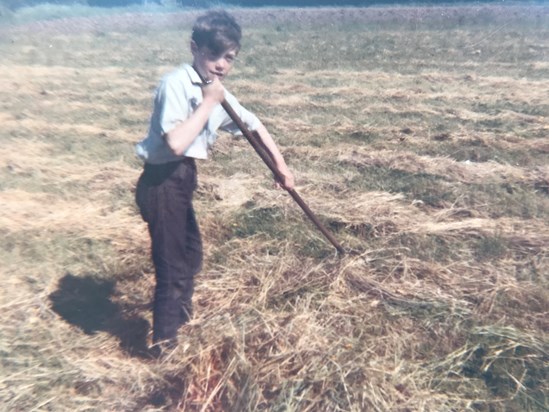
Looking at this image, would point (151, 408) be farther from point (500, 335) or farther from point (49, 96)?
point (49, 96)

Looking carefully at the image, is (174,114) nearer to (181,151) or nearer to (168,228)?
(181,151)

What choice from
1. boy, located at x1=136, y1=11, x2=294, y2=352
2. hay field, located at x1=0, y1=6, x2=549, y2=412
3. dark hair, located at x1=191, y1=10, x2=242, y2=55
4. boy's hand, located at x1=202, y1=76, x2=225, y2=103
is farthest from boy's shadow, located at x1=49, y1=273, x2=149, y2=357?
dark hair, located at x1=191, y1=10, x2=242, y2=55

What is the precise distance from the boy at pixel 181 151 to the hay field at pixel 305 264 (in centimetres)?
26

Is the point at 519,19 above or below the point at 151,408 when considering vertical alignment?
below

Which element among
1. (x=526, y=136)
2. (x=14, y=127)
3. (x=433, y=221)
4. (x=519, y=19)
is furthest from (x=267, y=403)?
(x=519, y=19)

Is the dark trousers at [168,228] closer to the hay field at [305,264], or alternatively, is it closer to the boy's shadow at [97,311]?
the hay field at [305,264]

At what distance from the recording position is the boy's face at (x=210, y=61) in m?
2.56

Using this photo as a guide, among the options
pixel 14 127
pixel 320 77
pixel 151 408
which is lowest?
pixel 320 77

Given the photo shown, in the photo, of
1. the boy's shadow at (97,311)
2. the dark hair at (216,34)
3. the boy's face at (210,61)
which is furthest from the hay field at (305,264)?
the dark hair at (216,34)

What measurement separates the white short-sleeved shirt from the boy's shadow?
39.4 inches

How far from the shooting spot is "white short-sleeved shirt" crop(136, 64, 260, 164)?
97.1 inches

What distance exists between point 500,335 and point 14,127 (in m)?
6.07

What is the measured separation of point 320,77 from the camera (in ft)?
34.9

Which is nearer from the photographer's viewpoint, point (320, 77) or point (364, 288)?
point (364, 288)
